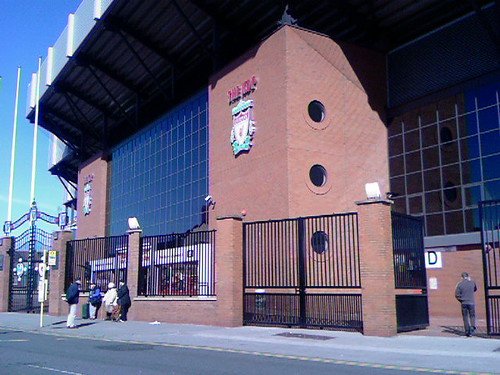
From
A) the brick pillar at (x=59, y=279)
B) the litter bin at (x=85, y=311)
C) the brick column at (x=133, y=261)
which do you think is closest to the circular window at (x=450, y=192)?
the brick column at (x=133, y=261)

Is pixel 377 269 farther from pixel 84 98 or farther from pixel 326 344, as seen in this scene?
pixel 84 98

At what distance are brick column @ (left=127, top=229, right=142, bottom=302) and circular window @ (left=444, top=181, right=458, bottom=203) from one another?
12799 mm

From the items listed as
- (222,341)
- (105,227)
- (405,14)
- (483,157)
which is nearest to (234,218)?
(222,341)

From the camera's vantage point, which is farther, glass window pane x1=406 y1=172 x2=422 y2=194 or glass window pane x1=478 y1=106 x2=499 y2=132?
glass window pane x1=406 y1=172 x2=422 y2=194

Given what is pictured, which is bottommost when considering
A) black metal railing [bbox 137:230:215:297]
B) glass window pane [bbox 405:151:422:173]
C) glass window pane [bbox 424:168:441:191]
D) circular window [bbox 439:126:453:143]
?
black metal railing [bbox 137:230:215:297]

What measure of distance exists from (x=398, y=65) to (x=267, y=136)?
7696 mm

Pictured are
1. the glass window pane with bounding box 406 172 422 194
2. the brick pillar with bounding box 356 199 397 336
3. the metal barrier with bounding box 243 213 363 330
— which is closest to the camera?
the brick pillar with bounding box 356 199 397 336

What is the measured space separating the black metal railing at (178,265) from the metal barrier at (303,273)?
1820 mm

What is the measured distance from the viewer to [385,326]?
15.5 metres

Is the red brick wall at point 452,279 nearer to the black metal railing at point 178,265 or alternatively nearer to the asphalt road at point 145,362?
the black metal railing at point 178,265

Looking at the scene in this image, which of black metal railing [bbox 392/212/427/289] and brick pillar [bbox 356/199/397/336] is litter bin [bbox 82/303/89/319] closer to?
brick pillar [bbox 356/199/397/336]

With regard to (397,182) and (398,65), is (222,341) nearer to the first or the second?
(397,182)

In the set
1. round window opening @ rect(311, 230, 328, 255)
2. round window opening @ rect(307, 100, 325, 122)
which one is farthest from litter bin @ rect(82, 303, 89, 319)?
round window opening @ rect(307, 100, 325, 122)

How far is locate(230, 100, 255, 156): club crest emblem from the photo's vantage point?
25578 millimetres
